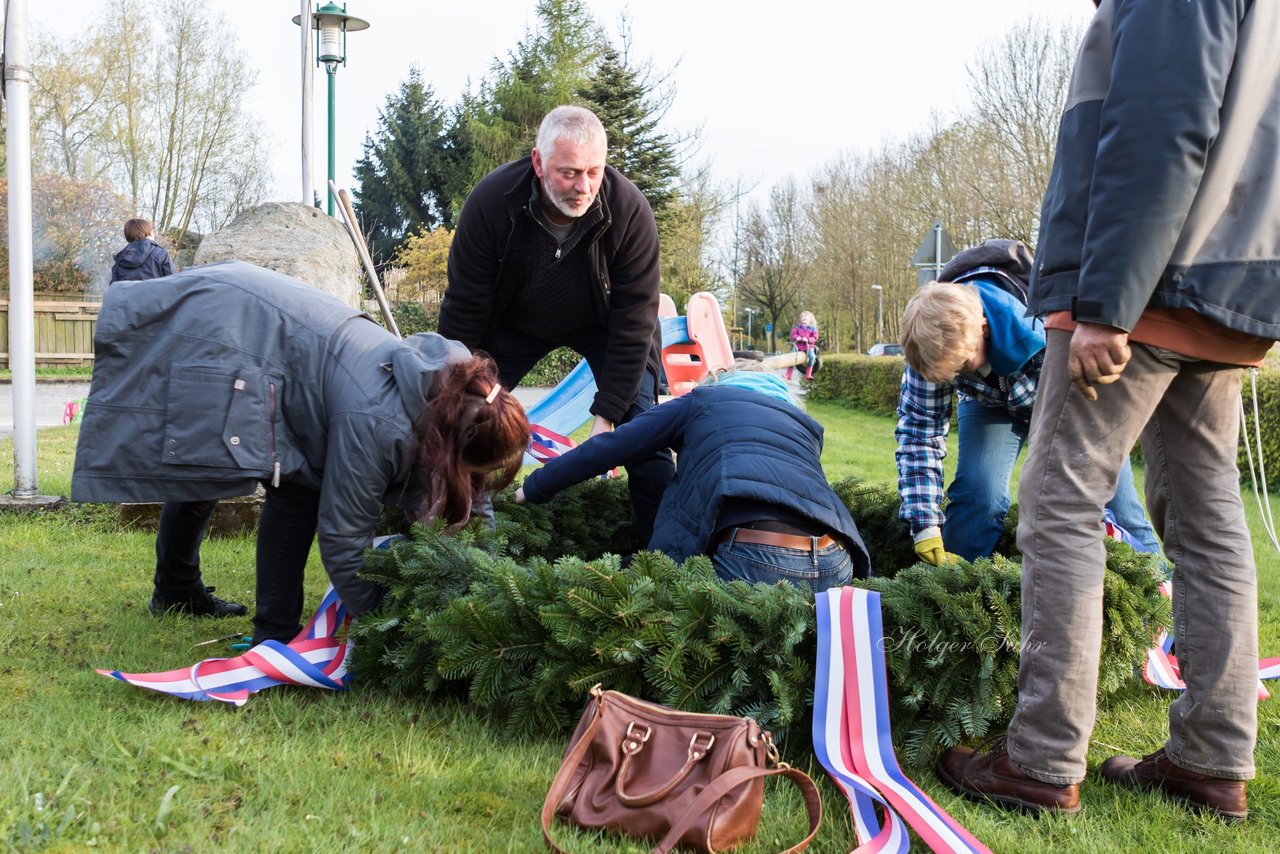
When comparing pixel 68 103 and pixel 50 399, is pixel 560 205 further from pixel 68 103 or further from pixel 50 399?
pixel 68 103

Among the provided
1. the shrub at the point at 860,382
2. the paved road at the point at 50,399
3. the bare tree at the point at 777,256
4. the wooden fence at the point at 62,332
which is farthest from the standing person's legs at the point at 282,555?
the bare tree at the point at 777,256

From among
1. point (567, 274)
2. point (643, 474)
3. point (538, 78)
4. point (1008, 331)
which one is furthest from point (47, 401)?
point (538, 78)

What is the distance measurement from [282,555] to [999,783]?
2235 mm

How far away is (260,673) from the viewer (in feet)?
10.3

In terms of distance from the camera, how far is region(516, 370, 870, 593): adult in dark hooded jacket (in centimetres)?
322

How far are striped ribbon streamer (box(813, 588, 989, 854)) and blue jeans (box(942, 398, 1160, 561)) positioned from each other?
1.50 m

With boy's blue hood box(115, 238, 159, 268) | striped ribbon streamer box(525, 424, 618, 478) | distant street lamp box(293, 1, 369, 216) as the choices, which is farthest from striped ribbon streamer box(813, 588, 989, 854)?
distant street lamp box(293, 1, 369, 216)

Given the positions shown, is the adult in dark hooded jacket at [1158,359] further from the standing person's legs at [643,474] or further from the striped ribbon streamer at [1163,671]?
the standing person's legs at [643,474]

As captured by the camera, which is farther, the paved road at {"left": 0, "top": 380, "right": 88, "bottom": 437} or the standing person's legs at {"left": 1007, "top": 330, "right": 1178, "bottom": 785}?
the paved road at {"left": 0, "top": 380, "right": 88, "bottom": 437}

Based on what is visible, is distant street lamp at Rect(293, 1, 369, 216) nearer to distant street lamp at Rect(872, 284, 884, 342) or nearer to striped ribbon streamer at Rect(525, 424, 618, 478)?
striped ribbon streamer at Rect(525, 424, 618, 478)

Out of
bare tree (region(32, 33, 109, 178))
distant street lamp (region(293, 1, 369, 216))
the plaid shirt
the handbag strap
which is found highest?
bare tree (region(32, 33, 109, 178))

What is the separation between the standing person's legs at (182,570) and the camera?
384 cm

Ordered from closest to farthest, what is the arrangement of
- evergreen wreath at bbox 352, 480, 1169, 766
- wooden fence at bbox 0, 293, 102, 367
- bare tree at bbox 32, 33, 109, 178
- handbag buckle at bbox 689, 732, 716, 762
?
handbag buckle at bbox 689, 732, 716, 762
evergreen wreath at bbox 352, 480, 1169, 766
wooden fence at bbox 0, 293, 102, 367
bare tree at bbox 32, 33, 109, 178

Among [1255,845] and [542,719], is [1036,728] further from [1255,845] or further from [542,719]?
[542,719]
